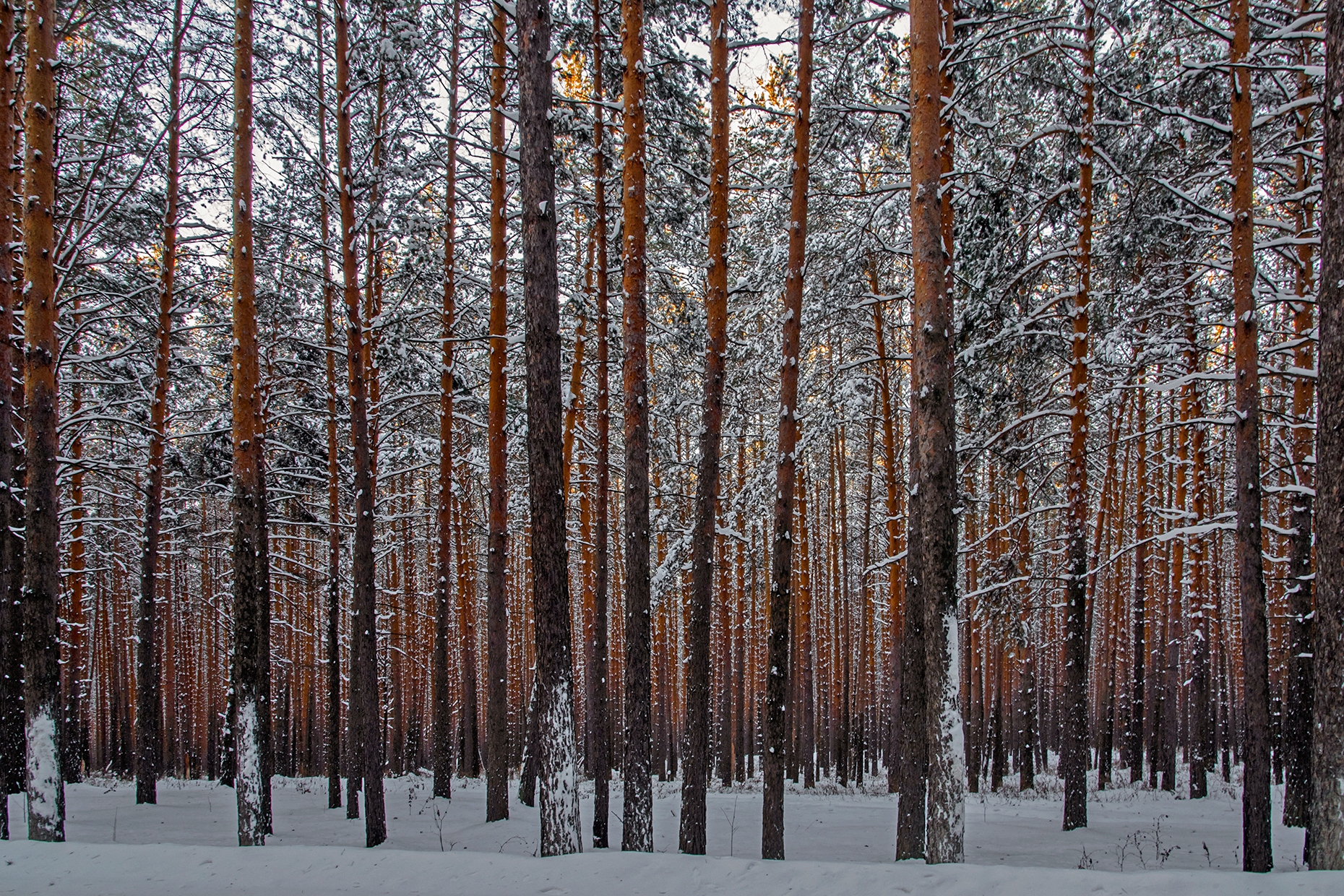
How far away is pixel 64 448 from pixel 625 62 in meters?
11.8

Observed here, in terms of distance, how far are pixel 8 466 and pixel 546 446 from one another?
658 centimetres

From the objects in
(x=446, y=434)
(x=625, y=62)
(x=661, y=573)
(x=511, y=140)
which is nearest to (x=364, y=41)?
(x=511, y=140)

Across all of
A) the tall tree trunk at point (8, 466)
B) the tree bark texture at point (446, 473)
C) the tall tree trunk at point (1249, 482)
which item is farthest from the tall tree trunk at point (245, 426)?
the tall tree trunk at point (1249, 482)

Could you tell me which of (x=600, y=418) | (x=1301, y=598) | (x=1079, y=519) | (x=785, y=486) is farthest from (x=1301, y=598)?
(x=600, y=418)

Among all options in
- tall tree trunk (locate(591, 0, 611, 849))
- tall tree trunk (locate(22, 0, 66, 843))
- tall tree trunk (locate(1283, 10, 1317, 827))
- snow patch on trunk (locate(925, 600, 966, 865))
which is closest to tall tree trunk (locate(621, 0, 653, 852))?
tall tree trunk (locate(591, 0, 611, 849))

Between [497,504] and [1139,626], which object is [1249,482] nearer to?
[1139,626]

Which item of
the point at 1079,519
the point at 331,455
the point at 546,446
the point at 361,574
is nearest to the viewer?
the point at 546,446

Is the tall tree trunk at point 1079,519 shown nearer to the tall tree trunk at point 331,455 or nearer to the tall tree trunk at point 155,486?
the tall tree trunk at point 331,455

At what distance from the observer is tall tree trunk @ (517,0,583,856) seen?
657 centimetres

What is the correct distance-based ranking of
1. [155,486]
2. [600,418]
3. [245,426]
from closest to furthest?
1. [245,426]
2. [600,418]
3. [155,486]

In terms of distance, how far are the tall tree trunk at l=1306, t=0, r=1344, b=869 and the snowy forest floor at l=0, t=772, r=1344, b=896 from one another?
0.53m

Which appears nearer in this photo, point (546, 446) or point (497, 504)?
point (546, 446)

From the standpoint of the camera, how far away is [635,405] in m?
8.45

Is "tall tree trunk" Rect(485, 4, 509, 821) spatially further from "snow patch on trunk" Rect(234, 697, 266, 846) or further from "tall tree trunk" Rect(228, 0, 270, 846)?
"snow patch on trunk" Rect(234, 697, 266, 846)
